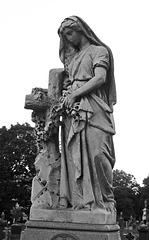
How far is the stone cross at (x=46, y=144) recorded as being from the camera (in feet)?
19.2

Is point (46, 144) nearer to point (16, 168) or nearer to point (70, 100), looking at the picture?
point (70, 100)

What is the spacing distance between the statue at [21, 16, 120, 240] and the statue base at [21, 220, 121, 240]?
0.01 meters

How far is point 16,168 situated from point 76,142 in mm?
37449

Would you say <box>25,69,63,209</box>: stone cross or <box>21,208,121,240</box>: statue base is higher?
<box>25,69,63,209</box>: stone cross

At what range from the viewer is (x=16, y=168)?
42062 mm

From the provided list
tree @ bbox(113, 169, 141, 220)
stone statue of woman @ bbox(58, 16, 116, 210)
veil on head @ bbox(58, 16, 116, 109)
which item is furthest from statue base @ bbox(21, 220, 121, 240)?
tree @ bbox(113, 169, 141, 220)

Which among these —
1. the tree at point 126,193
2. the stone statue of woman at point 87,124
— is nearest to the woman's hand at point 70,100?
the stone statue of woman at point 87,124

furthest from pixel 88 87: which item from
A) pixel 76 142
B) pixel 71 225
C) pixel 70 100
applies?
pixel 71 225

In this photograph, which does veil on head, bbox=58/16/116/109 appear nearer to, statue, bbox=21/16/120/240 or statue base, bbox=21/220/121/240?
statue, bbox=21/16/120/240

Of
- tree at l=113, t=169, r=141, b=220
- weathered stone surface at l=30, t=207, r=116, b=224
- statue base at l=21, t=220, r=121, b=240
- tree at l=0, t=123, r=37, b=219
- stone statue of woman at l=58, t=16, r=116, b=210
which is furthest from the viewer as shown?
tree at l=113, t=169, r=141, b=220

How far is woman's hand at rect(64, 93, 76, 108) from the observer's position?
19.1 ft

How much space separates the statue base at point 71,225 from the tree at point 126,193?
7594 centimetres

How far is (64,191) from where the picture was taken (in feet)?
18.7

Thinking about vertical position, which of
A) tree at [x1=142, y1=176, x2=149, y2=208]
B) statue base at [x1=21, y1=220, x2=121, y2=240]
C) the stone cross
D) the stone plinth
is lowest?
statue base at [x1=21, y1=220, x2=121, y2=240]
